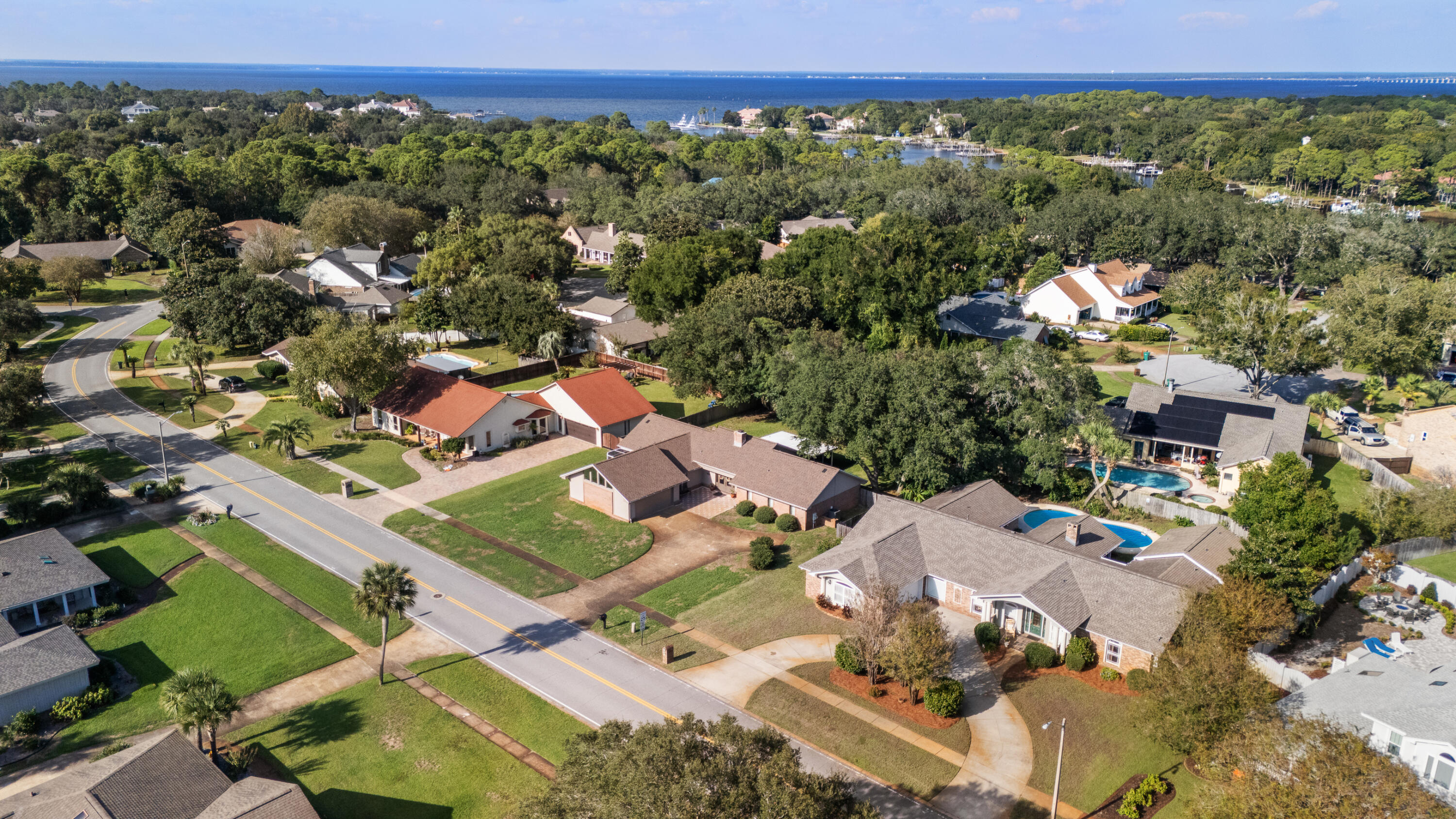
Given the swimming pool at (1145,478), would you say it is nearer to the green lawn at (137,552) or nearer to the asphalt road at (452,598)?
the asphalt road at (452,598)

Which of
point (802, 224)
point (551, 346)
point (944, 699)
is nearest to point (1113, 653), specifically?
point (944, 699)

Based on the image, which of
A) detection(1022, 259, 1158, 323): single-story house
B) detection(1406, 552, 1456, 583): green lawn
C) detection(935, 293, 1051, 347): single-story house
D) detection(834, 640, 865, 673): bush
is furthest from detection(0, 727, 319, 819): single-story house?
detection(1022, 259, 1158, 323): single-story house

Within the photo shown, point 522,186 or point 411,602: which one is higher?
point 522,186

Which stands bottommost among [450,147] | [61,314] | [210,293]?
[61,314]

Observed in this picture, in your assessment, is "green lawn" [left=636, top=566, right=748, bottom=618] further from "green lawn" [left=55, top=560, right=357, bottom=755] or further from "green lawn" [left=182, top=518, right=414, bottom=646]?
"green lawn" [left=55, top=560, right=357, bottom=755]

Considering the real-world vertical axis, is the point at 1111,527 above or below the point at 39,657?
above

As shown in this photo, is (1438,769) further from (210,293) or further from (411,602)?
(210,293)

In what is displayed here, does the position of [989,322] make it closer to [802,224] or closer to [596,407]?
[596,407]

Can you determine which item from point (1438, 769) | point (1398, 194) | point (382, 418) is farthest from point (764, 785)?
point (1398, 194)
